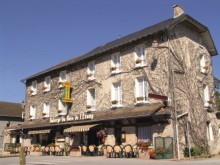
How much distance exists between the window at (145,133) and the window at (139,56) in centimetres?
415

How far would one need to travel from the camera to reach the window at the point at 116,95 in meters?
20.6

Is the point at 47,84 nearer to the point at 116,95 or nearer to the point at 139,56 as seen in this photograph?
the point at 116,95

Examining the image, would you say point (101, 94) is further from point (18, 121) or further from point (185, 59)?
point (18, 121)

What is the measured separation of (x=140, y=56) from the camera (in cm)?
2012

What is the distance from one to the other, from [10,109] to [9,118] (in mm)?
1845

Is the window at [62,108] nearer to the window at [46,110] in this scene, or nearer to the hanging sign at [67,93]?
the hanging sign at [67,93]

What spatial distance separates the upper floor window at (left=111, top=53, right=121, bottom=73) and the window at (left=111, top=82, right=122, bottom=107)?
1015mm

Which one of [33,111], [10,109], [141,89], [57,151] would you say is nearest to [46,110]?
[33,111]

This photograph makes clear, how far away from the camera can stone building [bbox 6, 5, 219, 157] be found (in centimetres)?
1780

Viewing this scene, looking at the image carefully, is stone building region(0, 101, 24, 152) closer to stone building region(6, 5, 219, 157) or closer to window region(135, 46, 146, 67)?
stone building region(6, 5, 219, 157)

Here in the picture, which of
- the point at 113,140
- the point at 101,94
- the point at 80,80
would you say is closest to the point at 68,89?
the point at 80,80

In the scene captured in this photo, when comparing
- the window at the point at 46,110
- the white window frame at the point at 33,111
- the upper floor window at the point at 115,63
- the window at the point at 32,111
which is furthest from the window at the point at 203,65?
Result: the window at the point at 32,111

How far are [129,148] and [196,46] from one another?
879 cm

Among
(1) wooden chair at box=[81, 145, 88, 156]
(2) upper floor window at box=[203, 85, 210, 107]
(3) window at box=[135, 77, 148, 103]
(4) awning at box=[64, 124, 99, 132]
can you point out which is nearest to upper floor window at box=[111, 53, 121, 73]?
(3) window at box=[135, 77, 148, 103]
